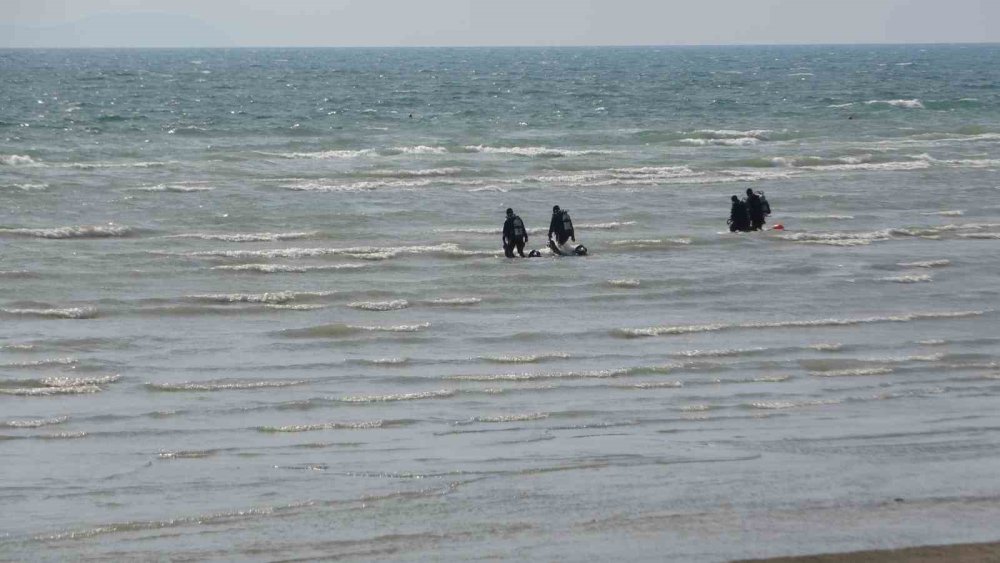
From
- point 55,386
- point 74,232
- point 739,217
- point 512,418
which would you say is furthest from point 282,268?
point 512,418

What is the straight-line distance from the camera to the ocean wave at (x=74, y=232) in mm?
25328

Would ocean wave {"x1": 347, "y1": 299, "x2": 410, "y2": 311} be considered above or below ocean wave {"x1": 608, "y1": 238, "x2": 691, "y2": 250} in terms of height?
below

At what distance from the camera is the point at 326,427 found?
1259 cm

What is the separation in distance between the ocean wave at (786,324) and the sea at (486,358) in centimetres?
10

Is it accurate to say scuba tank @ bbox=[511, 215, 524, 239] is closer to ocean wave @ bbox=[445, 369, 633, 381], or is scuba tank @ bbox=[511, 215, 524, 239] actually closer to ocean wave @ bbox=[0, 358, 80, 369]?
ocean wave @ bbox=[445, 369, 633, 381]

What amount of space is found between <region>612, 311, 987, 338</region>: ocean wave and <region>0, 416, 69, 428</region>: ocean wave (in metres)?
6.95

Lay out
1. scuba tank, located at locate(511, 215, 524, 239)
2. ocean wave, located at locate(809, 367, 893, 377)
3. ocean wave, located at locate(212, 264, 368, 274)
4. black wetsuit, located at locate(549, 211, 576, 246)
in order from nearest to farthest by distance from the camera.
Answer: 1. ocean wave, located at locate(809, 367, 893, 377)
2. ocean wave, located at locate(212, 264, 368, 274)
3. scuba tank, located at locate(511, 215, 524, 239)
4. black wetsuit, located at locate(549, 211, 576, 246)

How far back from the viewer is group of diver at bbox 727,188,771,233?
26.2 meters

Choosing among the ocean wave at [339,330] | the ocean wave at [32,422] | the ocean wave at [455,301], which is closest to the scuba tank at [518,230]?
the ocean wave at [455,301]

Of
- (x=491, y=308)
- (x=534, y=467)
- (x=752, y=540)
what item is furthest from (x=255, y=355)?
(x=752, y=540)


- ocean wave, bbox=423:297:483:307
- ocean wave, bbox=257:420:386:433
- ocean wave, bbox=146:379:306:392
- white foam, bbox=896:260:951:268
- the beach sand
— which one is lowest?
the beach sand

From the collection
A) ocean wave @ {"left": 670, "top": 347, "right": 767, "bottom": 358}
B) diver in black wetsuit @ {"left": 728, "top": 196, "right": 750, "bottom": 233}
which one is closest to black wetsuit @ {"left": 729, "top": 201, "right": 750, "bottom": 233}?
diver in black wetsuit @ {"left": 728, "top": 196, "right": 750, "bottom": 233}

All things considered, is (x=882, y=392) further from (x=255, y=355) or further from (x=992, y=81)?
(x=992, y=81)

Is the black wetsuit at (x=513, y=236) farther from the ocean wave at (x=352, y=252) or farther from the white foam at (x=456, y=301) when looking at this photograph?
the white foam at (x=456, y=301)
